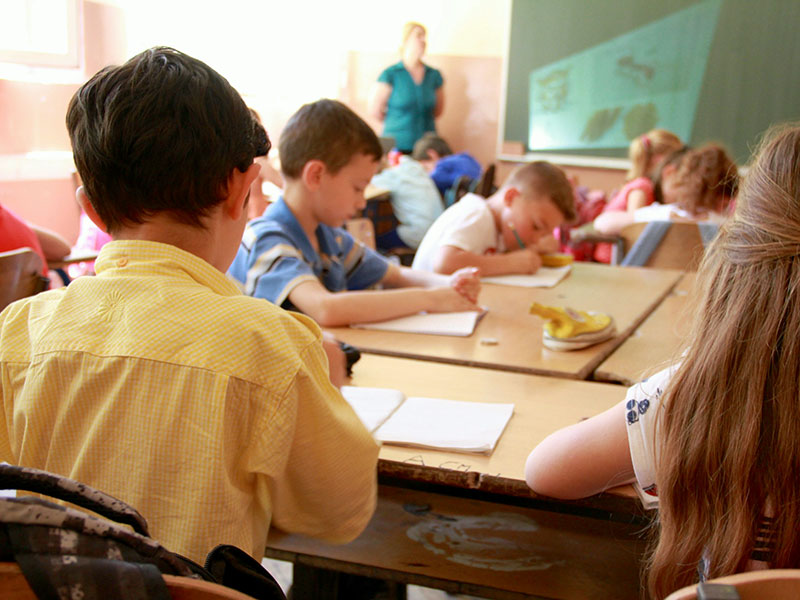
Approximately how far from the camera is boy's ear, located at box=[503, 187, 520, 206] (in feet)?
8.80

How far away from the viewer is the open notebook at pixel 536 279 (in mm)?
2439

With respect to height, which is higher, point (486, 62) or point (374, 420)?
point (486, 62)

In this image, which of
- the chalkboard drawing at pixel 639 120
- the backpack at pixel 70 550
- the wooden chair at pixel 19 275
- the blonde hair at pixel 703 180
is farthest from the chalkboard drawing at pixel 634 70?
the backpack at pixel 70 550

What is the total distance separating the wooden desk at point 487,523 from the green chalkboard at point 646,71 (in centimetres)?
465

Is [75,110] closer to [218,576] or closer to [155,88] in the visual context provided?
[155,88]

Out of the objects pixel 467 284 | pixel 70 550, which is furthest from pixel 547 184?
pixel 70 550

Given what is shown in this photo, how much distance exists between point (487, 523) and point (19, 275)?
118 cm

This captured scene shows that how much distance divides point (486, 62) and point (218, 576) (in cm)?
645

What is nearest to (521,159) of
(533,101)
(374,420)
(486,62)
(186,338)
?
(533,101)

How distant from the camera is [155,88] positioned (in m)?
0.87

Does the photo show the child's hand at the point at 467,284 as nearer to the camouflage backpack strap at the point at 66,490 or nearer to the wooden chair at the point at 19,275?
the wooden chair at the point at 19,275

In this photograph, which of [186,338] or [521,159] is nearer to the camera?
[186,338]

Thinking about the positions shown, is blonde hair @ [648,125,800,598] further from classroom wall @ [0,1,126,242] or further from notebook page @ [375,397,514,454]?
classroom wall @ [0,1,126,242]

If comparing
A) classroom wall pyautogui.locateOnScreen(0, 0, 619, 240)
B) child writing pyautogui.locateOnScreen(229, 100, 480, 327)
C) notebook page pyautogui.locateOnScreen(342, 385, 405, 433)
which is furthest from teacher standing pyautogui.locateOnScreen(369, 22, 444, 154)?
notebook page pyautogui.locateOnScreen(342, 385, 405, 433)
